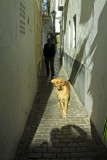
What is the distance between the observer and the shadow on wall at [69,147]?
342cm

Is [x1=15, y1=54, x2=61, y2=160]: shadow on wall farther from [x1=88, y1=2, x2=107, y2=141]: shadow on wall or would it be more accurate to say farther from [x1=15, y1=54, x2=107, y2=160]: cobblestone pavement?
[x1=88, y1=2, x2=107, y2=141]: shadow on wall

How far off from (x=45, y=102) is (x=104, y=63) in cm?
341

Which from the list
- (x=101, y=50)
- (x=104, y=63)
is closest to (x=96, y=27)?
(x=101, y=50)

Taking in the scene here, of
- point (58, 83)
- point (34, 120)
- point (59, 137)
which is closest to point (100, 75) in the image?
point (58, 83)

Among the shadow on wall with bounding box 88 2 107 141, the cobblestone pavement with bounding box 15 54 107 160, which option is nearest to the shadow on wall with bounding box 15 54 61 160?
the cobblestone pavement with bounding box 15 54 107 160

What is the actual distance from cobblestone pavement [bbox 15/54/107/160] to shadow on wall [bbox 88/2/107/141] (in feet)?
1.12

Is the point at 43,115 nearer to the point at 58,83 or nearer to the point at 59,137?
the point at 58,83

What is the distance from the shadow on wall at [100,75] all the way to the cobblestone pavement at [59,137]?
34 cm

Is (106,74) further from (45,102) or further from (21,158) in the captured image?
(45,102)

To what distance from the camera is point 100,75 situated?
151 inches

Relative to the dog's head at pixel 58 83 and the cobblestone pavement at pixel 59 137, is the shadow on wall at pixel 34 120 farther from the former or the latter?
the dog's head at pixel 58 83

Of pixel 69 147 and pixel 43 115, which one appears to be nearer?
pixel 69 147

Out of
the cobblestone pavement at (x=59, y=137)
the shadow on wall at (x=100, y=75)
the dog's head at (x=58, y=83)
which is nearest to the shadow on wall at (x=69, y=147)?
the cobblestone pavement at (x=59, y=137)

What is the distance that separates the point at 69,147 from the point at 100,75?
1.61 meters
